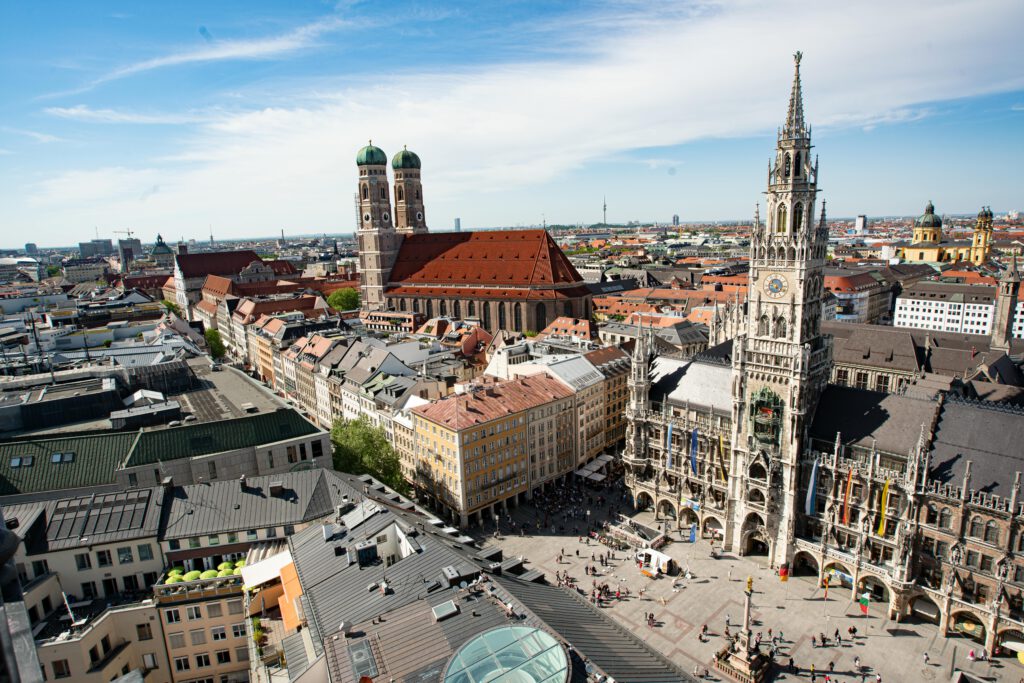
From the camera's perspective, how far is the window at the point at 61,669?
34094 millimetres

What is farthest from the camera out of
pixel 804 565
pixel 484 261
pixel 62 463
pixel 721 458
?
pixel 484 261

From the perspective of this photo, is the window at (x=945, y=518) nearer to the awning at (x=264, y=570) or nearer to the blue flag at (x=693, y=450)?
the blue flag at (x=693, y=450)

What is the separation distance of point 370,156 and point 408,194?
15408 mm

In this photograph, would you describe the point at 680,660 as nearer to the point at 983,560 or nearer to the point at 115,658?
the point at 983,560

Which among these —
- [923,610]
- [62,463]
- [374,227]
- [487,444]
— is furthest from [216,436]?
[374,227]

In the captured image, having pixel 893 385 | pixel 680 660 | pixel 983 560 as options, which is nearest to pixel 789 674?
pixel 680 660

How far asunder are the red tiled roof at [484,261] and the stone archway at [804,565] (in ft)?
305

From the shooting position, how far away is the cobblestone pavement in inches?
1843

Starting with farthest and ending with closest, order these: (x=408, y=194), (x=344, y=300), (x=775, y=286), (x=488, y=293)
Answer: (x=344, y=300)
(x=408, y=194)
(x=488, y=293)
(x=775, y=286)

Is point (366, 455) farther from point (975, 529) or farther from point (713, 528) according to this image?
point (975, 529)

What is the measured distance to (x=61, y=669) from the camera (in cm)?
3434

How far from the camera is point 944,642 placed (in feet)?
161

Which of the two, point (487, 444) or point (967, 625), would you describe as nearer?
point (967, 625)

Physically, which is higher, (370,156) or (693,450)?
(370,156)
